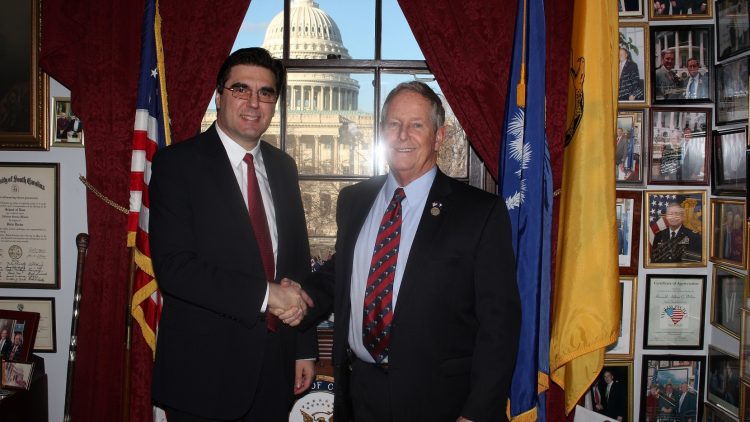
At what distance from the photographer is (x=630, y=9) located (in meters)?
2.71

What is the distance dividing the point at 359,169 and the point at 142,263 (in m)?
1.13

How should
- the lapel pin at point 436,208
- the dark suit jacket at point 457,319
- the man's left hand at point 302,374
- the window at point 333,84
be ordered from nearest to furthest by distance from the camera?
1. the dark suit jacket at point 457,319
2. the lapel pin at point 436,208
3. the man's left hand at point 302,374
4. the window at point 333,84

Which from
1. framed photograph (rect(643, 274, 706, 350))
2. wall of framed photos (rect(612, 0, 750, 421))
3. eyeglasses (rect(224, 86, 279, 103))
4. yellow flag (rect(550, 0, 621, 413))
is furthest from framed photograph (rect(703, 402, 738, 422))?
eyeglasses (rect(224, 86, 279, 103))

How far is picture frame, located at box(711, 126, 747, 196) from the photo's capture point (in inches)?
95.8

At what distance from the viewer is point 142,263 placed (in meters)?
2.40

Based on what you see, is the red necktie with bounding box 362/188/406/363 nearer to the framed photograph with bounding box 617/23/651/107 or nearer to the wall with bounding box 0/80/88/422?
the framed photograph with bounding box 617/23/651/107

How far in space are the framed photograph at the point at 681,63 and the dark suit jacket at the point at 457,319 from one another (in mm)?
1398

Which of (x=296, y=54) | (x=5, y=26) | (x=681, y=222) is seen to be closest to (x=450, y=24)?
(x=296, y=54)

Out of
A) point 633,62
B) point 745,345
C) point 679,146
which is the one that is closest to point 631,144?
point 679,146

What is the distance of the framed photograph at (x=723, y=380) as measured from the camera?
2533mm

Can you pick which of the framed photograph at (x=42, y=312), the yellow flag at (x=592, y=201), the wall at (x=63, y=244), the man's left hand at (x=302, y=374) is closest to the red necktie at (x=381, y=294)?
the man's left hand at (x=302, y=374)

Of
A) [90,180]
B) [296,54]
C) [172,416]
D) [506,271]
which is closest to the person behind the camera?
[506,271]

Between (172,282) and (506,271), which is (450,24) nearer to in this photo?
(506,271)

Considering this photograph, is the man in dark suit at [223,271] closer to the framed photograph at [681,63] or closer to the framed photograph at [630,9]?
the framed photograph at [630,9]
